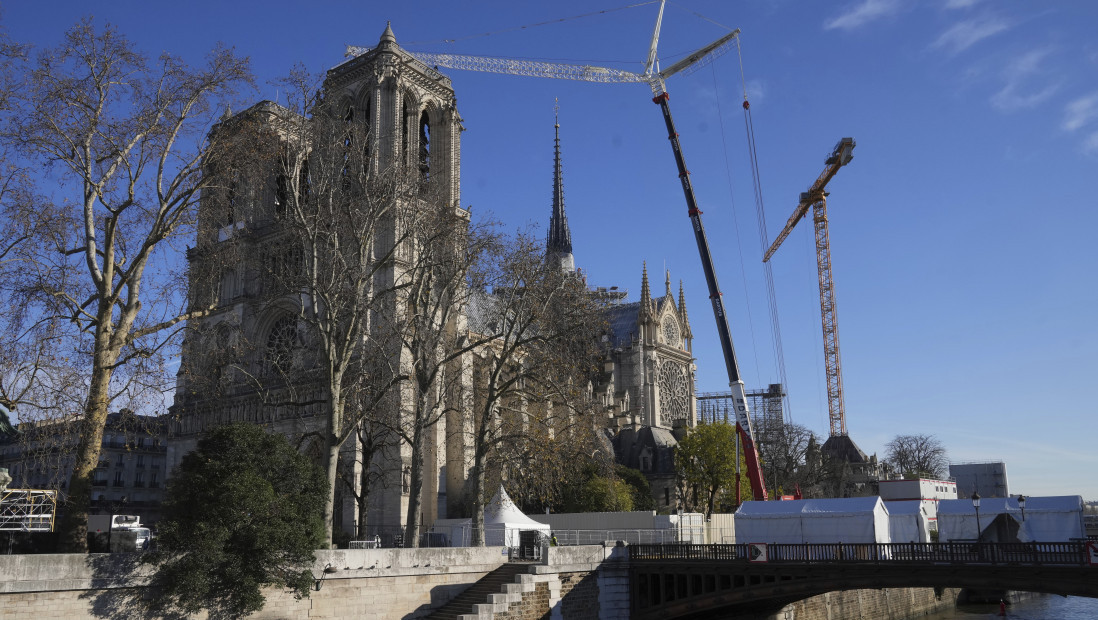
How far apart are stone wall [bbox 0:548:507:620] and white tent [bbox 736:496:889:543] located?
A: 8759mm

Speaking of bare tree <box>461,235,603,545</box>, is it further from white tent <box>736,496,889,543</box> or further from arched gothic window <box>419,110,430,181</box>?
arched gothic window <box>419,110,430,181</box>

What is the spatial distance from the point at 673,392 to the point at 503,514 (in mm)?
50651

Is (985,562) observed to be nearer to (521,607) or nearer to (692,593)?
(692,593)

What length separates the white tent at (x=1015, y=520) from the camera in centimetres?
2884

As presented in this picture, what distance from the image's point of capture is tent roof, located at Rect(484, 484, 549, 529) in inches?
1347

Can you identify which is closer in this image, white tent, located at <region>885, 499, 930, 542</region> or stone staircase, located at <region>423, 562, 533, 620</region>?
stone staircase, located at <region>423, 562, 533, 620</region>

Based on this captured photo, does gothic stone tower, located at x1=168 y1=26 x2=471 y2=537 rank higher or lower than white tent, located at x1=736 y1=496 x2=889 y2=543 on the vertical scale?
higher

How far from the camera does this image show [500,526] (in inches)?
1337

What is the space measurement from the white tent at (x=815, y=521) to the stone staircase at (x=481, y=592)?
306 inches

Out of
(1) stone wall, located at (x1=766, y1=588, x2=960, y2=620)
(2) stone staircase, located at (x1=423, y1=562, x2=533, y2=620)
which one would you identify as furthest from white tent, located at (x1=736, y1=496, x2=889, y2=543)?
(2) stone staircase, located at (x1=423, y1=562, x2=533, y2=620)

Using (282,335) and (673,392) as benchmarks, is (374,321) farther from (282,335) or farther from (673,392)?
(673,392)

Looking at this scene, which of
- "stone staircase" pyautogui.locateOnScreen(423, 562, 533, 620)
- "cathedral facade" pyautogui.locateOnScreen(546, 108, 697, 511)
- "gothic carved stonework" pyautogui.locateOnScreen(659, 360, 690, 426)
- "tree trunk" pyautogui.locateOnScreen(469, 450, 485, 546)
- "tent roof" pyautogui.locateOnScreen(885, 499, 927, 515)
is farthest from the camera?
"gothic carved stonework" pyautogui.locateOnScreen(659, 360, 690, 426)

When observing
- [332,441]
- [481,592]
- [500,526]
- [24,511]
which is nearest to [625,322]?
[500,526]

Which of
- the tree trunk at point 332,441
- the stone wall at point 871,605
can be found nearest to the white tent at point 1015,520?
the stone wall at point 871,605
